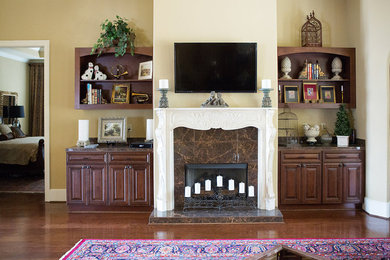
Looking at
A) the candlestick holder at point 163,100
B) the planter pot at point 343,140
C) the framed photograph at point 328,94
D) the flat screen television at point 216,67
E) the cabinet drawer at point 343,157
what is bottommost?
the cabinet drawer at point 343,157

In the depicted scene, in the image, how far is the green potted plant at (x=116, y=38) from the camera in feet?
15.8

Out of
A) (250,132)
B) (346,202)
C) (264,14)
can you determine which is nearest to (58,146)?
(250,132)

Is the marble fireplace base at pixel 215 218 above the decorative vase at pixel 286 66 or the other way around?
the other way around

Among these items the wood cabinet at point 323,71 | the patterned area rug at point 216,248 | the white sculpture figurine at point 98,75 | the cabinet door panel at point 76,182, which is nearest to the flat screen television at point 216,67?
the wood cabinet at point 323,71

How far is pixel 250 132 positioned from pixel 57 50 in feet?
10.6

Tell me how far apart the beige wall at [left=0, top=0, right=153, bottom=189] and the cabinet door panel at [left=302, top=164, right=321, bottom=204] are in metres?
2.50

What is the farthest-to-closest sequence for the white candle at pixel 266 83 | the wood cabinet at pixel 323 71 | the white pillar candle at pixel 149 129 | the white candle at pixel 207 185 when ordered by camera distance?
the wood cabinet at pixel 323 71 < the white pillar candle at pixel 149 129 < the white candle at pixel 207 185 < the white candle at pixel 266 83

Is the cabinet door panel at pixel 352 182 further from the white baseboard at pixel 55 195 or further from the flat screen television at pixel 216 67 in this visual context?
the white baseboard at pixel 55 195

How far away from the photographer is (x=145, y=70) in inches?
198

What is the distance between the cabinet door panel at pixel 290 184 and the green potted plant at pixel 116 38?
277 cm

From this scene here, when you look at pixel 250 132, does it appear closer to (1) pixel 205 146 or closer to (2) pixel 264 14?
(1) pixel 205 146

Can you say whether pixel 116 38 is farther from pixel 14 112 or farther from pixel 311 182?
pixel 14 112

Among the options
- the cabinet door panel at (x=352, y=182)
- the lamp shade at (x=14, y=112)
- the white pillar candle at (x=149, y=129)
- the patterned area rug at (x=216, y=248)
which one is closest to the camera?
the patterned area rug at (x=216, y=248)

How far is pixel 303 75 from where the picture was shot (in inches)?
200
